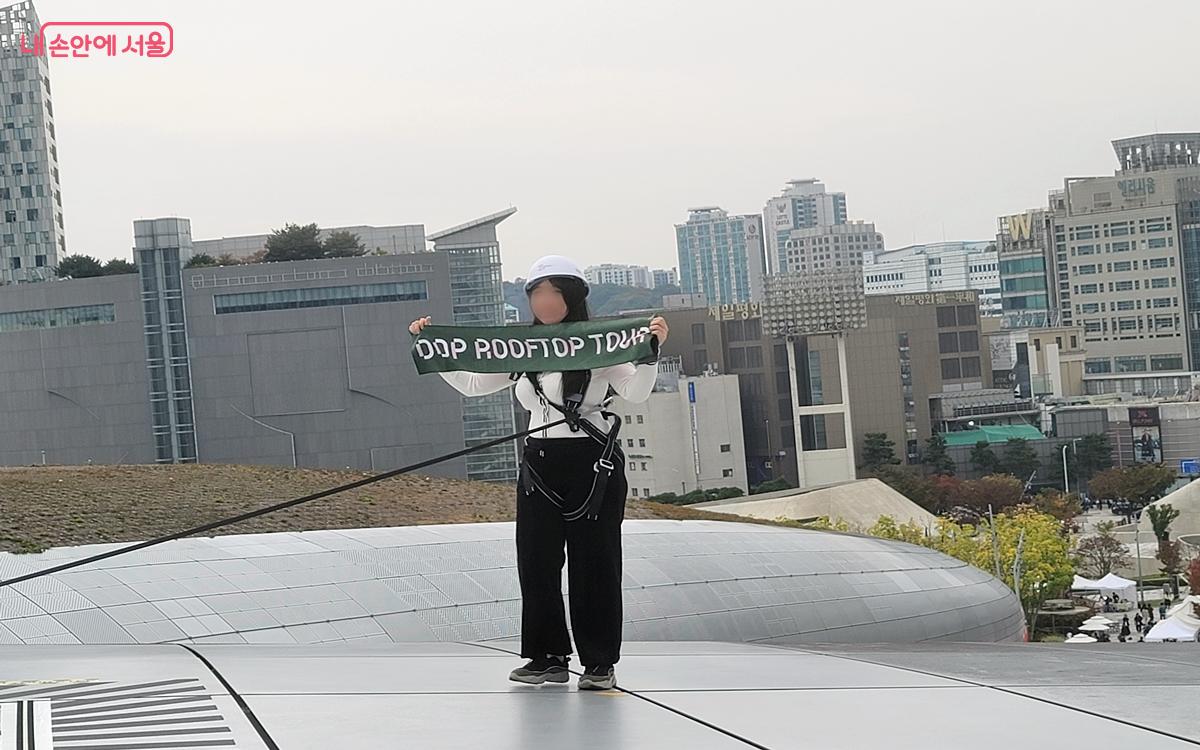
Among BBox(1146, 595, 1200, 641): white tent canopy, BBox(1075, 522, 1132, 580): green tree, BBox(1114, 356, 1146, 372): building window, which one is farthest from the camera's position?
BBox(1114, 356, 1146, 372): building window

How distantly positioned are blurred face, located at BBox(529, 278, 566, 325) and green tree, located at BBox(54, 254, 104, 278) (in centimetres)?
9670

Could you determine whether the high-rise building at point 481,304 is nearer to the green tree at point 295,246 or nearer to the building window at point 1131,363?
the green tree at point 295,246

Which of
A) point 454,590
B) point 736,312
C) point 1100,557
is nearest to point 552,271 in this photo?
point 454,590

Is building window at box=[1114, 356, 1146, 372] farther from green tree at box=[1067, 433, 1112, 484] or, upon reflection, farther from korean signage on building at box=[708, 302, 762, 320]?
korean signage on building at box=[708, 302, 762, 320]

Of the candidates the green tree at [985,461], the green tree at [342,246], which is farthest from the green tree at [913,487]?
the green tree at [342,246]

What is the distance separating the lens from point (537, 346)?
238 inches

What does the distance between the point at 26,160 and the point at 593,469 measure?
415 feet

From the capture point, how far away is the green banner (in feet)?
19.5

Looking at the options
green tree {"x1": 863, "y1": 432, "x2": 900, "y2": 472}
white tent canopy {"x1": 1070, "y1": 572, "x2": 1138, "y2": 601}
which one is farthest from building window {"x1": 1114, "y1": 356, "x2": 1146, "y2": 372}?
white tent canopy {"x1": 1070, "y1": 572, "x2": 1138, "y2": 601}

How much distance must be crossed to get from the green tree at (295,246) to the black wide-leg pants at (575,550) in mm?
94649

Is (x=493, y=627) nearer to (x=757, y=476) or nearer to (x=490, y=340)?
(x=490, y=340)

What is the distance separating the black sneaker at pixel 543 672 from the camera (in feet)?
20.1

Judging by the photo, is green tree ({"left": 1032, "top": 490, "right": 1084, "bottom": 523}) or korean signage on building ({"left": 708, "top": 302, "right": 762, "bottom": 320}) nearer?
green tree ({"left": 1032, "top": 490, "right": 1084, "bottom": 523})

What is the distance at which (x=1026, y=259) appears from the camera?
176000 mm
